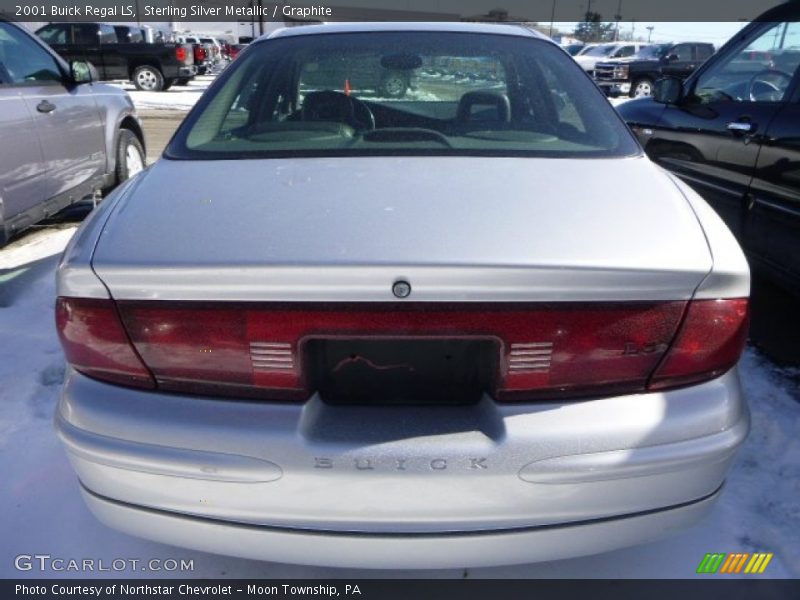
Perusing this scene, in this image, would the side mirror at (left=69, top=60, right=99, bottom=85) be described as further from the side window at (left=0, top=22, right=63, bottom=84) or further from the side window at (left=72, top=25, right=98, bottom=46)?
the side window at (left=72, top=25, right=98, bottom=46)

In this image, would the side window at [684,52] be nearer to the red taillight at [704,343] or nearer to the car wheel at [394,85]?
the car wheel at [394,85]

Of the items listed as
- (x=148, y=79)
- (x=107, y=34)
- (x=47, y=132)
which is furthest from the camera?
(x=148, y=79)

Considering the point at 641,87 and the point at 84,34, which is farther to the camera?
the point at 641,87

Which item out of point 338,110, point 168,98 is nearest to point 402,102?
point 338,110

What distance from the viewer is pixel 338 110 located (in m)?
2.45

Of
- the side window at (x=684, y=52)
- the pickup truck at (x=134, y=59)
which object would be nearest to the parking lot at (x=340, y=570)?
the pickup truck at (x=134, y=59)

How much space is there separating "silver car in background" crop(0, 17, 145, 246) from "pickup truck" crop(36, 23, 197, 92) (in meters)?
15.2

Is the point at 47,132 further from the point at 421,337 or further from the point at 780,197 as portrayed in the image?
the point at 780,197

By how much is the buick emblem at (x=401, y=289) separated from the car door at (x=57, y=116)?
3899 mm

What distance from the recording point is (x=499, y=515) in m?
A: 1.52

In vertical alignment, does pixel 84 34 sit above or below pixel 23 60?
below

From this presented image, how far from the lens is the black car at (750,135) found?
3.31 m

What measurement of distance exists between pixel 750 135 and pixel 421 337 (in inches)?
113

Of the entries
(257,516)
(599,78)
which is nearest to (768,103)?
(257,516)
